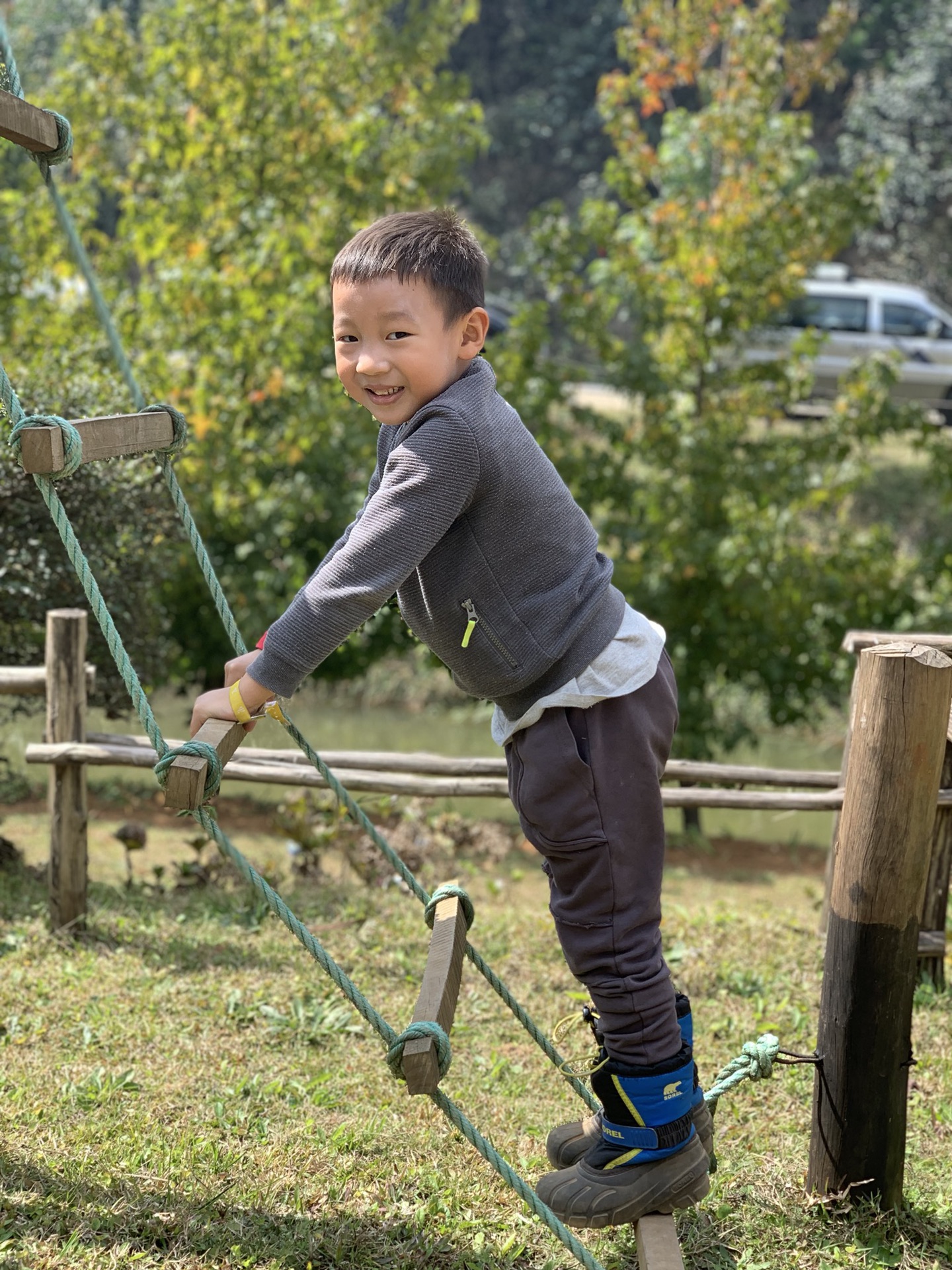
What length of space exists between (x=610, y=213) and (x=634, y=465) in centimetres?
722

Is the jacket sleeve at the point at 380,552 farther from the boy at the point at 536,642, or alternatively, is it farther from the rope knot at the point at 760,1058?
the rope knot at the point at 760,1058

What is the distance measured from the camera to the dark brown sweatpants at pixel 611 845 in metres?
2.30

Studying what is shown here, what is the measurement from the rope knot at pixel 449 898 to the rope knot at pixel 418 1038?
19.0 inches

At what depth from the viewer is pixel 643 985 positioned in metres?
2.32

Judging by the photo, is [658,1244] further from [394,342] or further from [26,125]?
[26,125]

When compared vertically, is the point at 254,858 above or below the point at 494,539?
below

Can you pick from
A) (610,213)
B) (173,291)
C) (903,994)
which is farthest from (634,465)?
(903,994)

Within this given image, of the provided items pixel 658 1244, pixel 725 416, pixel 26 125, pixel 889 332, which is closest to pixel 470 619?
pixel 658 1244

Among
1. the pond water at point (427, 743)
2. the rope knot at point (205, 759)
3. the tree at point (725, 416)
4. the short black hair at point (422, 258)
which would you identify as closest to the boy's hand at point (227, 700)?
the rope knot at point (205, 759)

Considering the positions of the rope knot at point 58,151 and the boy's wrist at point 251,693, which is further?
the rope knot at point 58,151

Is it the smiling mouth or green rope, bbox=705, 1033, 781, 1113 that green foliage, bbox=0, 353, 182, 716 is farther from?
green rope, bbox=705, 1033, 781, 1113

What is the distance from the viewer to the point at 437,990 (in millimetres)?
2217

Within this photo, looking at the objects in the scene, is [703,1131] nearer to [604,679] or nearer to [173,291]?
[604,679]

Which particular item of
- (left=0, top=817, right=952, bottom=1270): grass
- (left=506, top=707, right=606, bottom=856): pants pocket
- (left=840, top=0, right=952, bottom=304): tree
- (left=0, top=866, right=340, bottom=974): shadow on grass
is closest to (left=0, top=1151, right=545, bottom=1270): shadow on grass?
(left=0, top=817, right=952, bottom=1270): grass
